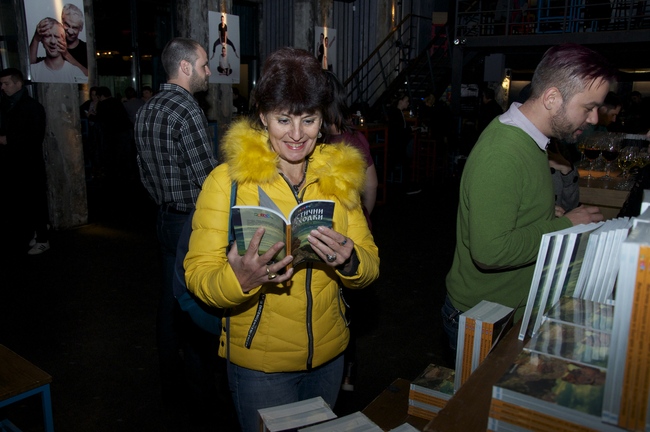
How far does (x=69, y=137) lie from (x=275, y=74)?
18.0 ft

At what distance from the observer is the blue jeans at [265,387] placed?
175cm

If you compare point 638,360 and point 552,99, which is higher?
point 552,99

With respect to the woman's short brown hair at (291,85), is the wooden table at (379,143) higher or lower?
lower

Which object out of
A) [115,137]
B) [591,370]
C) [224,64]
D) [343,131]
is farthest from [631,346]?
[115,137]

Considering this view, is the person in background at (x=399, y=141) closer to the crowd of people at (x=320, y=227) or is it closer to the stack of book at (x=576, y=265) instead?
the crowd of people at (x=320, y=227)

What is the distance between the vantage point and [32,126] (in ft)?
17.3

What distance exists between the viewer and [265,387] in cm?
175

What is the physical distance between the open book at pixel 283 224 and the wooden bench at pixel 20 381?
1.15 metres

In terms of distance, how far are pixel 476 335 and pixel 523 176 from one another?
58cm

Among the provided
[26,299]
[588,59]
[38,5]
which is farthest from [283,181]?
[38,5]

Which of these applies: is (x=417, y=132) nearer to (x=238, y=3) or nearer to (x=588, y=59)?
(x=238, y=3)

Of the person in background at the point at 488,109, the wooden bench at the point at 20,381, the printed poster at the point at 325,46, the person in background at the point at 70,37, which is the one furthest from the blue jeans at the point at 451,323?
the printed poster at the point at 325,46

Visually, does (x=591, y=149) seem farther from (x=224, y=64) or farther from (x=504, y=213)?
(x=224, y=64)

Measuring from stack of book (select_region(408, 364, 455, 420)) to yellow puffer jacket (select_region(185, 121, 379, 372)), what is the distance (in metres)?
0.31
